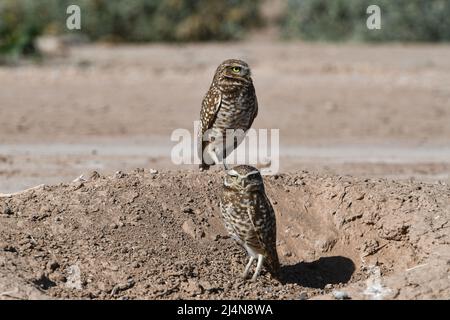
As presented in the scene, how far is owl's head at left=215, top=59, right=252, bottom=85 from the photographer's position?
9.02 metres

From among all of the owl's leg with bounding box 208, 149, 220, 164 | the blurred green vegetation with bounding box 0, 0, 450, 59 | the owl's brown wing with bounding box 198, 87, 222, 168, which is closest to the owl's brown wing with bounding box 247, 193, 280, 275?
the owl's brown wing with bounding box 198, 87, 222, 168

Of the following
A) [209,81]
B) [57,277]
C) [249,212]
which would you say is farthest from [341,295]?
[209,81]

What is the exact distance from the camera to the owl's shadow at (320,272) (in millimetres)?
8344

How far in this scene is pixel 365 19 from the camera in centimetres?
2716

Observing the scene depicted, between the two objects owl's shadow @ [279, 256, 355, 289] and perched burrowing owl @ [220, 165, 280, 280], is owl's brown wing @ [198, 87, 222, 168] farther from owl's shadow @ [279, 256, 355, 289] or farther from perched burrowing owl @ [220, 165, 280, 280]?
owl's shadow @ [279, 256, 355, 289]

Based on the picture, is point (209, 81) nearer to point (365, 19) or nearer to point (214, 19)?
point (214, 19)

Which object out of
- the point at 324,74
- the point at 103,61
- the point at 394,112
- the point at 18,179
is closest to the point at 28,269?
the point at 18,179

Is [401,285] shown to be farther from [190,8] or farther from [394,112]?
[190,8]

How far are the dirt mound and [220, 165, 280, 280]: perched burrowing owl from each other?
36cm

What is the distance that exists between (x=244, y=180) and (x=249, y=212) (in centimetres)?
25

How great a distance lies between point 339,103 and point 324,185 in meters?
9.80

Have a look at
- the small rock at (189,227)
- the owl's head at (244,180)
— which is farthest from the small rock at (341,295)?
the small rock at (189,227)

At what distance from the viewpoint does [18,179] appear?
38.5 feet

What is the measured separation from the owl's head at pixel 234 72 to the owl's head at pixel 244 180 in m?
1.57
